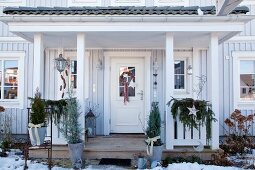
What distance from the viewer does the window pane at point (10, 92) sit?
913cm

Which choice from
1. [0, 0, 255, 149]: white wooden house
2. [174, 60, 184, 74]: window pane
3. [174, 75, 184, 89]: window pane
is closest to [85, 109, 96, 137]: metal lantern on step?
[0, 0, 255, 149]: white wooden house

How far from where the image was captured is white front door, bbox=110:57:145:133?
884 cm

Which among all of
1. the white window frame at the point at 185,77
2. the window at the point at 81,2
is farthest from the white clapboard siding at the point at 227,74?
the window at the point at 81,2

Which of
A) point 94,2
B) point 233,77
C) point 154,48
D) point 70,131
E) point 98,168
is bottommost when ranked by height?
point 98,168

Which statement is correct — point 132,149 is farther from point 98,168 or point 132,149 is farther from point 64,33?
point 64,33

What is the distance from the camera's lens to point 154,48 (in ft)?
28.5

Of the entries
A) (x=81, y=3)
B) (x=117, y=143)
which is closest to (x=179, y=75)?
(x=117, y=143)

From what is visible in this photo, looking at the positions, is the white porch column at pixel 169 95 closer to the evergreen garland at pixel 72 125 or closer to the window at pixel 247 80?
the evergreen garland at pixel 72 125

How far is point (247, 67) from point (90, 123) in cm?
528

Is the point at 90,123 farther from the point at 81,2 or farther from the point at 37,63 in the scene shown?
the point at 81,2

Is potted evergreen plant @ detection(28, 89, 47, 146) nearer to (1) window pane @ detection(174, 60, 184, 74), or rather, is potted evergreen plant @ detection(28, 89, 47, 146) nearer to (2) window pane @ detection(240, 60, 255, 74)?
(1) window pane @ detection(174, 60, 184, 74)

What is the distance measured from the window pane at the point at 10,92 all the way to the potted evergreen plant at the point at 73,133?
3.81 meters

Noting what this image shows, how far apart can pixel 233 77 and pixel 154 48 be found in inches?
106

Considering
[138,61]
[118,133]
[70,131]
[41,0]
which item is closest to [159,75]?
[138,61]
